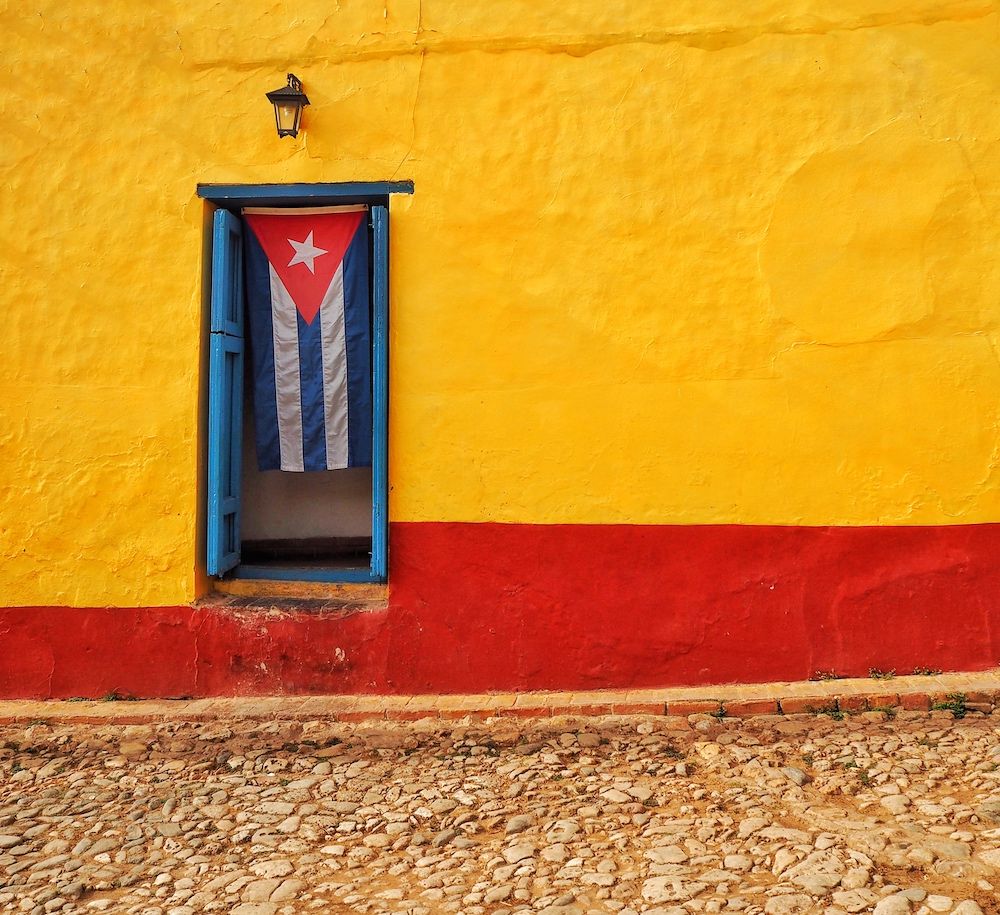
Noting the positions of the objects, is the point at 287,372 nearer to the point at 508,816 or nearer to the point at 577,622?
the point at 577,622

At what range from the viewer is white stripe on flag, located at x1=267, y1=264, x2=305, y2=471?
528 centimetres

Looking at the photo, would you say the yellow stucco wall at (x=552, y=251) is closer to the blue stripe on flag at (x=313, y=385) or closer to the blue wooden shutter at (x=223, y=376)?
the blue wooden shutter at (x=223, y=376)

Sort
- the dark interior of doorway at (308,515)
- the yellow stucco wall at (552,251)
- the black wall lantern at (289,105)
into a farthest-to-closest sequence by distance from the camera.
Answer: the dark interior of doorway at (308,515) → the black wall lantern at (289,105) → the yellow stucco wall at (552,251)

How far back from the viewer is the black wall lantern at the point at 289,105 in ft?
16.4

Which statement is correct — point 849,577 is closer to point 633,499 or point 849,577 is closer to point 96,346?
point 633,499

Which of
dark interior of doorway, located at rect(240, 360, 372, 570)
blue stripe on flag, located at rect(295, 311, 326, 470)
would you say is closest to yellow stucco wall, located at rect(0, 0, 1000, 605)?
blue stripe on flag, located at rect(295, 311, 326, 470)

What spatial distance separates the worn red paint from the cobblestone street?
341 mm

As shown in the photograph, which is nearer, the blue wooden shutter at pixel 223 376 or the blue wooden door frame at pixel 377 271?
the blue wooden door frame at pixel 377 271

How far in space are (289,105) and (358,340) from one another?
128 cm

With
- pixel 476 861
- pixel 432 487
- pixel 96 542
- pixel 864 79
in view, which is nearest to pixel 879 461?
pixel 864 79

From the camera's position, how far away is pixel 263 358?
210 inches

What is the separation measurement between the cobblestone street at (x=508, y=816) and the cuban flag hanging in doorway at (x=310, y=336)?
1517 mm

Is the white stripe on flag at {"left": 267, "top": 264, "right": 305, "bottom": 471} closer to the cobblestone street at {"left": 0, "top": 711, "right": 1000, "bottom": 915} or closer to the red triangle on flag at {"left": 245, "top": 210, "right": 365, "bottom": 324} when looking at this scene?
the red triangle on flag at {"left": 245, "top": 210, "right": 365, "bottom": 324}

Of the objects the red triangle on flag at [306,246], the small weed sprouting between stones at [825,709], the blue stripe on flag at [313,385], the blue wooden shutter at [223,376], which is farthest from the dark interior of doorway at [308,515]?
the small weed sprouting between stones at [825,709]
